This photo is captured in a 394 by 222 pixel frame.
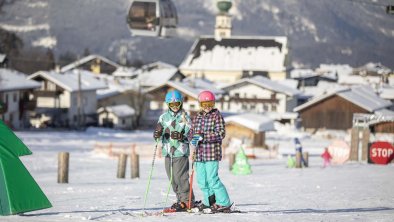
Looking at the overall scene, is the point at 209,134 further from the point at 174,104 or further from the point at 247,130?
the point at 247,130

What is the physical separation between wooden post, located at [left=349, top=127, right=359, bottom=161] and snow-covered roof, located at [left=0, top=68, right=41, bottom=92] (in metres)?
40.4

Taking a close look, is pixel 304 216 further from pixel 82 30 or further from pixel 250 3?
pixel 250 3

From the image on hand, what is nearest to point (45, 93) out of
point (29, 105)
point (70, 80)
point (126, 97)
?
point (70, 80)

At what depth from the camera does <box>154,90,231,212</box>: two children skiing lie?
9852 mm

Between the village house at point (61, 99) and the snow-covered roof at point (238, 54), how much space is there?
5152 centimetres

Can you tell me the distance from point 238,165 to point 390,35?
1944 cm

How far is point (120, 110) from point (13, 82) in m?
13.7

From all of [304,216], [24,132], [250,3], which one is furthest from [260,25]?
[304,216]

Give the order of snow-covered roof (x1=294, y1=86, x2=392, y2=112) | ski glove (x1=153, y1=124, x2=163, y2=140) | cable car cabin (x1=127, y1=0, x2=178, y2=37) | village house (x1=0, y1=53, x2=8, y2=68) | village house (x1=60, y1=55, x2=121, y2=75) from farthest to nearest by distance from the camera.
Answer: village house (x1=60, y1=55, x2=121, y2=75) < village house (x1=0, y1=53, x2=8, y2=68) < snow-covered roof (x1=294, y1=86, x2=392, y2=112) < cable car cabin (x1=127, y1=0, x2=178, y2=37) < ski glove (x1=153, y1=124, x2=163, y2=140)

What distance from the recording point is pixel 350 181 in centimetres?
1753

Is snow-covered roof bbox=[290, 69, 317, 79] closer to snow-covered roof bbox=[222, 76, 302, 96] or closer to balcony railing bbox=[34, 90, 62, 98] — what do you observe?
snow-covered roof bbox=[222, 76, 302, 96]

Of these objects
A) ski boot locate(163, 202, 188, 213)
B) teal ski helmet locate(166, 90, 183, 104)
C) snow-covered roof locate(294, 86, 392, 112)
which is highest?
snow-covered roof locate(294, 86, 392, 112)

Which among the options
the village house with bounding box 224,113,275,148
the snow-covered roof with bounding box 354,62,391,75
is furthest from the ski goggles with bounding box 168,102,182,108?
the snow-covered roof with bounding box 354,62,391,75

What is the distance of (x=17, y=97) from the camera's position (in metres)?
67.1
